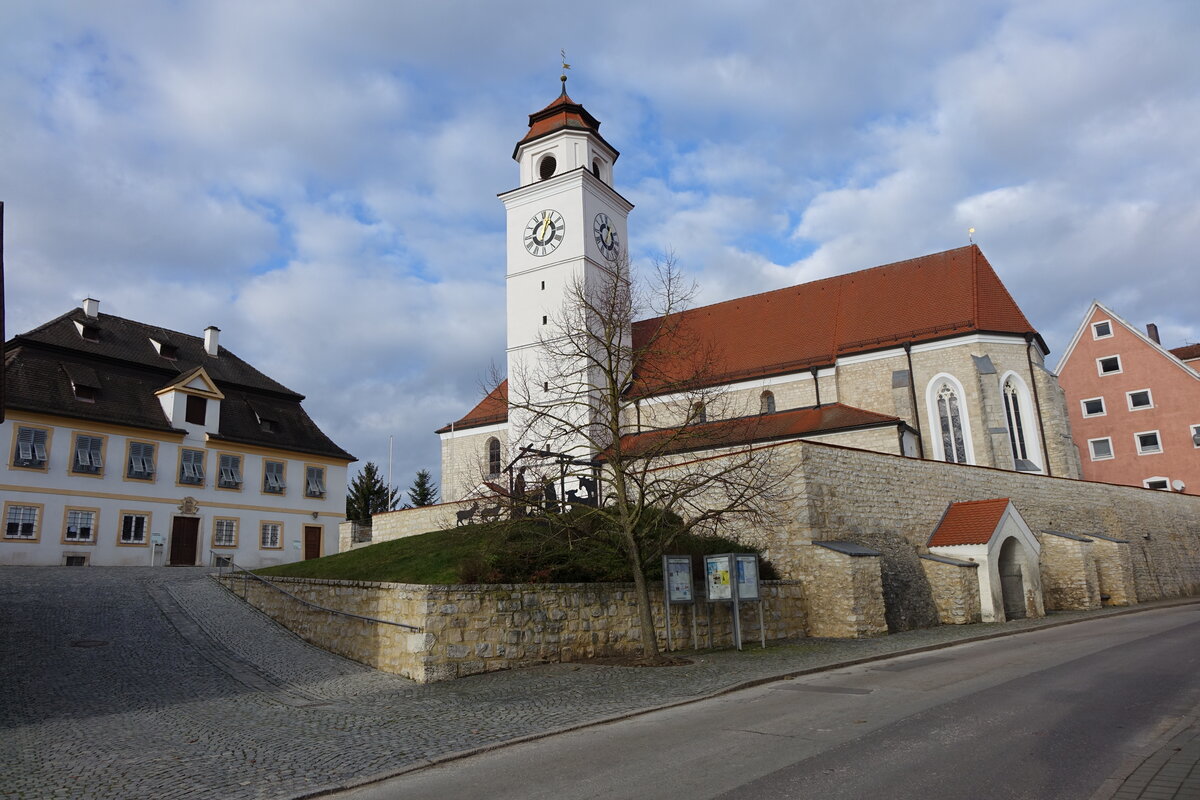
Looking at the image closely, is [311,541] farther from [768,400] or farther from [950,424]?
[950,424]

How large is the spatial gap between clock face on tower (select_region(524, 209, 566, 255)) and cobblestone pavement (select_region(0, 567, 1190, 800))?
2108 centimetres

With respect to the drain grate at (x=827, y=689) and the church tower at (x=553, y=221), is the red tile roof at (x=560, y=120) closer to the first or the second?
the church tower at (x=553, y=221)

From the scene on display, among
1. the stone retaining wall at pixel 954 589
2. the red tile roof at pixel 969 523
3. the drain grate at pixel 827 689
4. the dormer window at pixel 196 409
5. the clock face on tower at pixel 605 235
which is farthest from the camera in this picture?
the clock face on tower at pixel 605 235

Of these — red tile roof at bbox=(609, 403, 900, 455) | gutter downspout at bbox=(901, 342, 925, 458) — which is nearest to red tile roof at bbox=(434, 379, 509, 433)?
red tile roof at bbox=(609, 403, 900, 455)

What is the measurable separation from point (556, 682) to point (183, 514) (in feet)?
81.7

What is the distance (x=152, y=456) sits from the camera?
31.0 m

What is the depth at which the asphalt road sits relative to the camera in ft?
20.3

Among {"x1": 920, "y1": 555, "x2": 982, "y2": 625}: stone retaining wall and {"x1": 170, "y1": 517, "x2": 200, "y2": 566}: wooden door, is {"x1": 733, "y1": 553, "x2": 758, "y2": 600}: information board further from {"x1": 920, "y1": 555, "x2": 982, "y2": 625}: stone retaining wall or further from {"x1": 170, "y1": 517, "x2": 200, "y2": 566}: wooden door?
{"x1": 170, "y1": 517, "x2": 200, "y2": 566}: wooden door

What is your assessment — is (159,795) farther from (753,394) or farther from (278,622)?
(753,394)

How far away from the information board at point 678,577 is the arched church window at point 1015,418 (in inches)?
775

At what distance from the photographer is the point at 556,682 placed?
38.9ft

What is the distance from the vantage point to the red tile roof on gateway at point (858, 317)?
100.0 feet

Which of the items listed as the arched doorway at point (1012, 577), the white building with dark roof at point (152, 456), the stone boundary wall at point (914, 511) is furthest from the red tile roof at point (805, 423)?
the white building with dark roof at point (152, 456)

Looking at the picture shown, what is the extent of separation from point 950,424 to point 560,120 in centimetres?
2056
